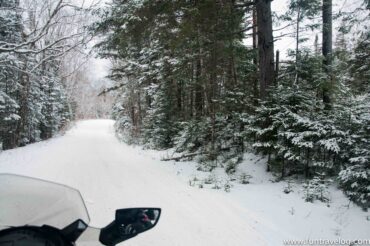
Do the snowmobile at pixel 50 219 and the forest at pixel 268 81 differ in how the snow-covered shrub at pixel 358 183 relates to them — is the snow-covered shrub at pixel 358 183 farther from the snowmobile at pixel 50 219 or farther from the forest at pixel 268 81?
the snowmobile at pixel 50 219

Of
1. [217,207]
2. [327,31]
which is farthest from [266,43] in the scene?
[217,207]

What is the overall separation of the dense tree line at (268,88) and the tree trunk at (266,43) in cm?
3

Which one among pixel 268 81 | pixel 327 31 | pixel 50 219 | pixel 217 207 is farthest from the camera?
pixel 327 31

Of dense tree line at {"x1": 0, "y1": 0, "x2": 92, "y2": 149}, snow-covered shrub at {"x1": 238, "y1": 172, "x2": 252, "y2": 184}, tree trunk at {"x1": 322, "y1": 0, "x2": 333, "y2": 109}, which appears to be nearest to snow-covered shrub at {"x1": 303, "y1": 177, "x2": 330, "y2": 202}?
snow-covered shrub at {"x1": 238, "y1": 172, "x2": 252, "y2": 184}

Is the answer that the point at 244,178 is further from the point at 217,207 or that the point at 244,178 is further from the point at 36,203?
the point at 36,203

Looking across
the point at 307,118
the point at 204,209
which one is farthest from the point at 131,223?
the point at 307,118

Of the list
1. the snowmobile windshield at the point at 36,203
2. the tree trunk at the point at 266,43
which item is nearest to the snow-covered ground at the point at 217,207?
the tree trunk at the point at 266,43

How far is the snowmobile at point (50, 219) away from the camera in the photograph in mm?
1242

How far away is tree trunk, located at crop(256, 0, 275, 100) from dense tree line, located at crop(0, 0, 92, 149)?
22.4 ft

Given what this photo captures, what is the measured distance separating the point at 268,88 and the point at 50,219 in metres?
8.25

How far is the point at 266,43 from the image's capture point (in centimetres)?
972

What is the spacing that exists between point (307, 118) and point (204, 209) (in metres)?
3.32

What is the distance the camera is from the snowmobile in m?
1.24

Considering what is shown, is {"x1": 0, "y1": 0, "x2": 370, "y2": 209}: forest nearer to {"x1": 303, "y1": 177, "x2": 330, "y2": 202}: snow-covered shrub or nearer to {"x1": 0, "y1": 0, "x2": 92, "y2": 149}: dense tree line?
{"x1": 303, "y1": 177, "x2": 330, "y2": 202}: snow-covered shrub
